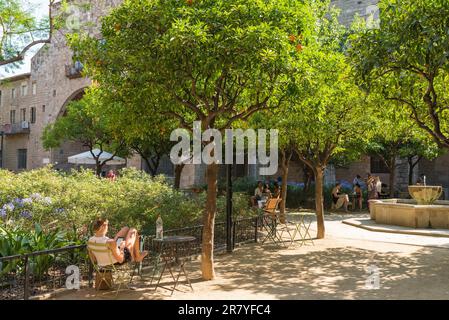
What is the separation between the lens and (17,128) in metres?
42.8

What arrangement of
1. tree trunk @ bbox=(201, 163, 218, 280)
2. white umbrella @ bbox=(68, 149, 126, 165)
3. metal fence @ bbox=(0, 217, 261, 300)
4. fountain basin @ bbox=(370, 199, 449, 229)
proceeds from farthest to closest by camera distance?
white umbrella @ bbox=(68, 149, 126, 165), fountain basin @ bbox=(370, 199, 449, 229), tree trunk @ bbox=(201, 163, 218, 280), metal fence @ bbox=(0, 217, 261, 300)

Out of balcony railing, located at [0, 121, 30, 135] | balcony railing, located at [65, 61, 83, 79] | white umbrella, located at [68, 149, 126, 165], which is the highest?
balcony railing, located at [65, 61, 83, 79]

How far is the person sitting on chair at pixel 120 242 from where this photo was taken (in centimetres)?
634

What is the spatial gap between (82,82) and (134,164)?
8.27 meters

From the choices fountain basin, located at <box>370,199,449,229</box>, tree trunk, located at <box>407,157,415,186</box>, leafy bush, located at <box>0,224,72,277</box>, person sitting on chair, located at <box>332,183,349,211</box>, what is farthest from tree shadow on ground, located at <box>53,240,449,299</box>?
tree trunk, located at <box>407,157,415,186</box>

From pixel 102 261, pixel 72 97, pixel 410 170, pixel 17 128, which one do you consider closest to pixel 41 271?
pixel 102 261

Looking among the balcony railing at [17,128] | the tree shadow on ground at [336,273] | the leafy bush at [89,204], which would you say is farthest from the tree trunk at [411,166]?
the balcony railing at [17,128]

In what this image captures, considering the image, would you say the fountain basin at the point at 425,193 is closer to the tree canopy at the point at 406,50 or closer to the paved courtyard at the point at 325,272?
the paved courtyard at the point at 325,272

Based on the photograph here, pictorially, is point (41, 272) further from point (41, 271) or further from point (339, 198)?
point (339, 198)

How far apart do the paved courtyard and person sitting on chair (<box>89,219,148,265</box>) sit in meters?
0.54

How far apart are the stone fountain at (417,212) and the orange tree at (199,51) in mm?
8273

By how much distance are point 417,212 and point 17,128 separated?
37.8 meters

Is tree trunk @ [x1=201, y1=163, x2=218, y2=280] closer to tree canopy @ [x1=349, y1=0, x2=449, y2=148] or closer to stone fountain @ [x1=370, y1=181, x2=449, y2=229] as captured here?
tree canopy @ [x1=349, y1=0, x2=449, y2=148]

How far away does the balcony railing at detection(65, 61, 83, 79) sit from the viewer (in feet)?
119
